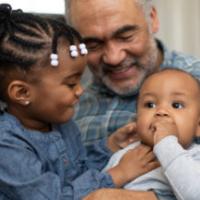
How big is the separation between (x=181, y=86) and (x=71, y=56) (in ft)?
1.09

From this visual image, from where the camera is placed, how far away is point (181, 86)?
4.02 ft

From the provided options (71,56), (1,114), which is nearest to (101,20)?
(71,56)

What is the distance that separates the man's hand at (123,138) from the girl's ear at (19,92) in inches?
15.6

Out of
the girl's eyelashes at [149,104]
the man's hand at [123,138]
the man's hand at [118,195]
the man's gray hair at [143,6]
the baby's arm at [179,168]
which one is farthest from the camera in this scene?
the man's gray hair at [143,6]

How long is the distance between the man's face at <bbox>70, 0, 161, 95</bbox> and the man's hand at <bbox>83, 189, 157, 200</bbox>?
20.3 inches

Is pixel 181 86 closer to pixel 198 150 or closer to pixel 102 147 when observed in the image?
pixel 198 150

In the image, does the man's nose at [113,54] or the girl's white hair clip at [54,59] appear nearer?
the girl's white hair clip at [54,59]

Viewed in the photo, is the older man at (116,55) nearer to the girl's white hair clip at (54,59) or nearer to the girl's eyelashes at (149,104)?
the girl's eyelashes at (149,104)

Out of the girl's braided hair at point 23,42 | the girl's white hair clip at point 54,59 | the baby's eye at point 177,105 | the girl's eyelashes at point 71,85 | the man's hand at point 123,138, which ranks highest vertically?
the girl's braided hair at point 23,42

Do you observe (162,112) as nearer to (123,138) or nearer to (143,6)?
(123,138)

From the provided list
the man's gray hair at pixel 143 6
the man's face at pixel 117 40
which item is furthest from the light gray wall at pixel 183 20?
the man's face at pixel 117 40

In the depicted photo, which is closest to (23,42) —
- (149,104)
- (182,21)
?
(149,104)

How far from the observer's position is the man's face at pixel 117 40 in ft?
5.09

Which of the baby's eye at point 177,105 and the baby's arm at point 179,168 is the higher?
the baby's eye at point 177,105
